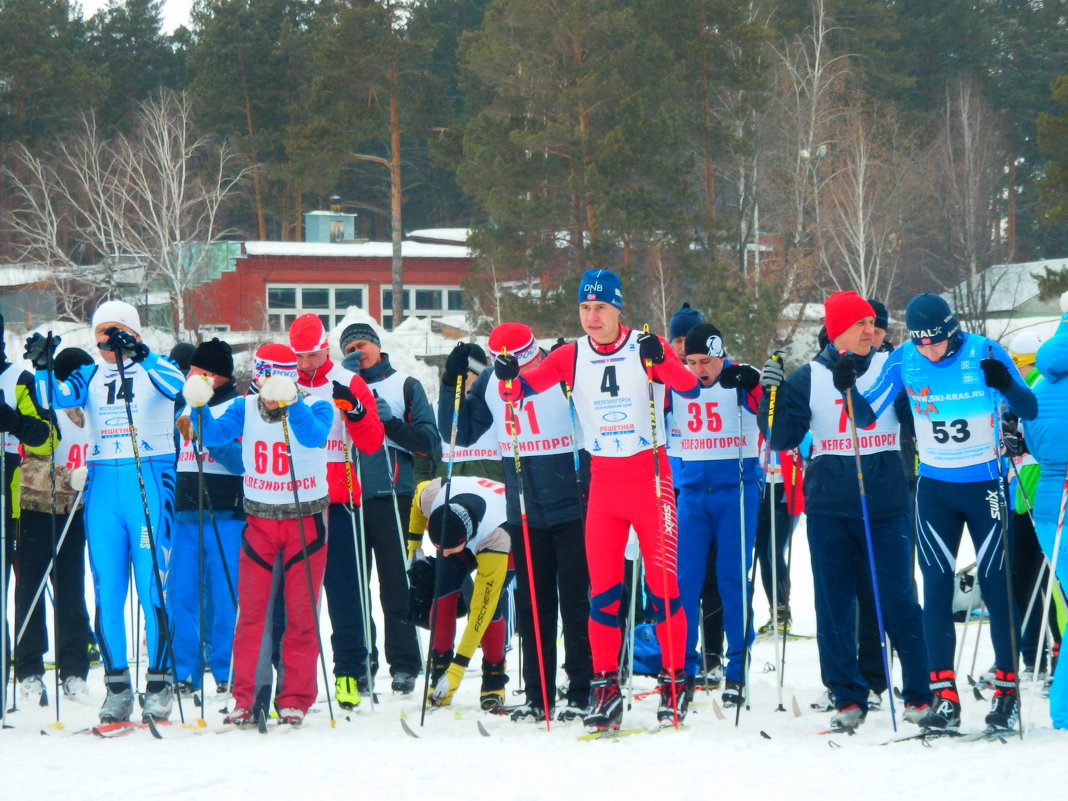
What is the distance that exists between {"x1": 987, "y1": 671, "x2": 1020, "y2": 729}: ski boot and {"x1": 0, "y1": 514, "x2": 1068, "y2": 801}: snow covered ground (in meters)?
0.09

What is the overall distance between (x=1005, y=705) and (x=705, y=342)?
6.25ft

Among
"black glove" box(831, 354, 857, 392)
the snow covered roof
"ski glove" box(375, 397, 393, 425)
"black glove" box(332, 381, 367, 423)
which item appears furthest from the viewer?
the snow covered roof

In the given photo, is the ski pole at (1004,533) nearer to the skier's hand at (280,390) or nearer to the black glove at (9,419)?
the skier's hand at (280,390)

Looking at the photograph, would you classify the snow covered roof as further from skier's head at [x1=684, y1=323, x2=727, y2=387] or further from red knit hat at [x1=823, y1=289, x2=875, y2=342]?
red knit hat at [x1=823, y1=289, x2=875, y2=342]

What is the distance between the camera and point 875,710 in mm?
5316

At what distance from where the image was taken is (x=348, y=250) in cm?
3606

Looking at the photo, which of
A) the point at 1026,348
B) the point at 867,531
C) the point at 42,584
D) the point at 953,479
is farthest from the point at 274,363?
the point at 1026,348

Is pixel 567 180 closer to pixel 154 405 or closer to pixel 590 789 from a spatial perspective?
pixel 154 405

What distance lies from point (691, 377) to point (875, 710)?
1.63 meters

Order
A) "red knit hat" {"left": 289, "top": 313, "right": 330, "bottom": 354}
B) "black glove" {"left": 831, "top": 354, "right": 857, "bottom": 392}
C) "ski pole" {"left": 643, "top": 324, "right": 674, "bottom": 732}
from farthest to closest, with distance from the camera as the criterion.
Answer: "red knit hat" {"left": 289, "top": 313, "right": 330, "bottom": 354} < "ski pole" {"left": 643, "top": 324, "right": 674, "bottom": 732} < "black glove" {"left": 831, "top": 354, "right": 857, "bottom": 392}

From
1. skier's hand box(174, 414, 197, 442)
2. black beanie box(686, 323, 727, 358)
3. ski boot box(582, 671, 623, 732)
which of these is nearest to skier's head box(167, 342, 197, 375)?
skier's hand box(174, 414, 197, 442)

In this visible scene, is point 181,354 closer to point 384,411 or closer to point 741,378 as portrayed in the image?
point 384,411

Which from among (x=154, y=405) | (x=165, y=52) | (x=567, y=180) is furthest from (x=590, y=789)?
(x=165, y=52)

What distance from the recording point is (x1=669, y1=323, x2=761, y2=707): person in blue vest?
5578 millimetres
